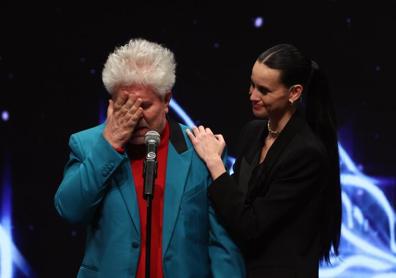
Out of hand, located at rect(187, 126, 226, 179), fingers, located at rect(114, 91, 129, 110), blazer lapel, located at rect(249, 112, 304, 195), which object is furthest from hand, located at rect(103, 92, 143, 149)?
blazer lapel, located at rect(249, 112, 304, 195)

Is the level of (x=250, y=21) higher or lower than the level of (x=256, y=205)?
higher

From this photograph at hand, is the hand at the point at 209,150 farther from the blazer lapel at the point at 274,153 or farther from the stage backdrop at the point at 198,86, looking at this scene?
the stage backdrop at the point at 198,86

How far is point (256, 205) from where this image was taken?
233 cm

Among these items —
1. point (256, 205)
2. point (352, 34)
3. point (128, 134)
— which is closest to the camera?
point (128, 134)

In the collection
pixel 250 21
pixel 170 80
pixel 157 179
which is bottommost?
pixel 157 179

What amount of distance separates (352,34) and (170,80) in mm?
2142

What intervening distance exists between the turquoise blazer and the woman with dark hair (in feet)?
0.44

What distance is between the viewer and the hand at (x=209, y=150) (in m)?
2.26

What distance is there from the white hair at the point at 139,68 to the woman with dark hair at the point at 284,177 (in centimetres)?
28

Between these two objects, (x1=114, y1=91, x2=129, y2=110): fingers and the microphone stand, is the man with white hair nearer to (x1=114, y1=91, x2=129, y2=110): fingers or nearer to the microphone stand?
(x1=114, y1=91, x2=129, y2=110): fingers

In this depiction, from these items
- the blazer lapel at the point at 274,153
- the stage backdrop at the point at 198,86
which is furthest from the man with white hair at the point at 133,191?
the stage backdrop at the point at 198,86

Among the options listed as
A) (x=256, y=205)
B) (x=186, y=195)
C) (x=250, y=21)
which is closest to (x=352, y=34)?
(x=250, y=21)

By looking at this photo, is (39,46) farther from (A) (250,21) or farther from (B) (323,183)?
(B) (323,183)

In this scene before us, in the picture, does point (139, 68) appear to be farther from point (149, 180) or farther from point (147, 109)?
point (149, 180)
